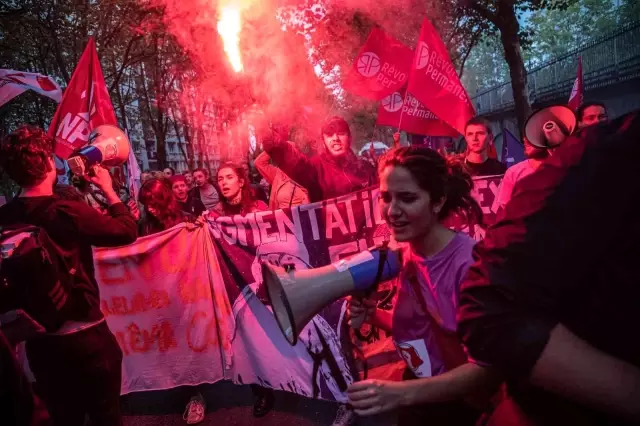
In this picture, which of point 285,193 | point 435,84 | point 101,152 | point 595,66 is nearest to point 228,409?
point 285,193

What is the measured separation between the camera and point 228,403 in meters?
4.21

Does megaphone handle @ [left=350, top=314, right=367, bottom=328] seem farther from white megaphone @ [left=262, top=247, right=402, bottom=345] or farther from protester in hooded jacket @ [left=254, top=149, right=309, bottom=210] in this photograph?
protester in hooded jacket @ [left=254, top=149, right=309, bottom=210]

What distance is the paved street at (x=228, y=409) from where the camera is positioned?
12.5ft

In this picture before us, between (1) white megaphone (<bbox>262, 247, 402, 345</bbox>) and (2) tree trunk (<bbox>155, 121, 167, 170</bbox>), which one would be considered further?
(2) tree trunk (<bbox>155, 121, 167, 170</bbox>)

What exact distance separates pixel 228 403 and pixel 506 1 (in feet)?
41.8

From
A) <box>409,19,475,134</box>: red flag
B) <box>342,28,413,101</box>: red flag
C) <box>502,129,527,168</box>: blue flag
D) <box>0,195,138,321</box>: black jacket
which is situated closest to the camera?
<box>0,195,138,321</box>: black jacket

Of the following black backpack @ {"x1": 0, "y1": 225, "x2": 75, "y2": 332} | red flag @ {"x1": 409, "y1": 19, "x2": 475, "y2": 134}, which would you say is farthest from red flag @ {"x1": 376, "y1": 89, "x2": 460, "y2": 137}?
black backpack @ {"x1": 0, "y1": 225, "x2": 75, "y2": 332}

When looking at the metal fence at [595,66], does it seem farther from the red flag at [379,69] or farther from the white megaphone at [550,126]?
the white megaphone at [550,126]

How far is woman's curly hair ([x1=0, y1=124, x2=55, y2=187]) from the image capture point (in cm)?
248

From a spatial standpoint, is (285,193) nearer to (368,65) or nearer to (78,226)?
(78,226)

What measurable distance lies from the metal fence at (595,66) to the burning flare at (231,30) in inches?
378

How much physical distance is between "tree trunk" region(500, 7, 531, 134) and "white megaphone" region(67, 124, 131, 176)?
38.9 feet

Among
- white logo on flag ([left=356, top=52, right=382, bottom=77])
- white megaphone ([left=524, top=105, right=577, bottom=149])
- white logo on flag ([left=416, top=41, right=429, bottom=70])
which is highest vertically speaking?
white logo on flag ([left=356, top=52, right=382, bottom=77])

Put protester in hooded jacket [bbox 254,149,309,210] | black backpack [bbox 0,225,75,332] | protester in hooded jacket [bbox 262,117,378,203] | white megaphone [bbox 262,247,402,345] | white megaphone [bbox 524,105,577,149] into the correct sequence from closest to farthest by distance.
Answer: white megaphone [bbox 262,247,402,345]
black backpack [bbox 0,225,75,332]
white megaphone [bbox 524,105,577,149]
protester in hooded jacket [bbox 262,117,378,203]
protester in hooded jacket [bbox 254,149,309,210]
